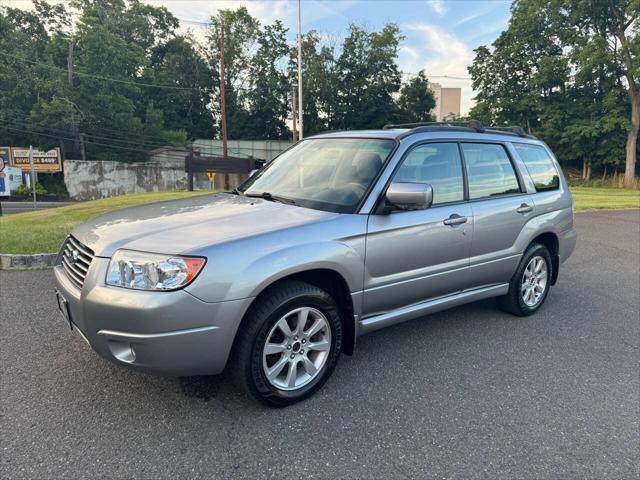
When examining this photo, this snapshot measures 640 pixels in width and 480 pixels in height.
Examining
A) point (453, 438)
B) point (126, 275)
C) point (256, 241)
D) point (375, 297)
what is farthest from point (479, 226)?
point (126, 275)

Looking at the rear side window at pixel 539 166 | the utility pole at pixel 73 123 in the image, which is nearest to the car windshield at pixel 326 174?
the rear side window at pixel 539 166

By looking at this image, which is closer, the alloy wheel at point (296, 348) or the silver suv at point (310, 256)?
the silver suv at point (310, 256)

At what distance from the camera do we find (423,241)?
3467 mm

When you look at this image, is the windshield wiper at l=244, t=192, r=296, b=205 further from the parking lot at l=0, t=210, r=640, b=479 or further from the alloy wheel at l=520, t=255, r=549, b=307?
the alloy wheel at l=520, t=255, r=549, b=307

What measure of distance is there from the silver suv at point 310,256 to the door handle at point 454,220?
0.01 m

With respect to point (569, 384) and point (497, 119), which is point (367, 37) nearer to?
point (497, 119)

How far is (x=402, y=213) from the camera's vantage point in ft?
11.0

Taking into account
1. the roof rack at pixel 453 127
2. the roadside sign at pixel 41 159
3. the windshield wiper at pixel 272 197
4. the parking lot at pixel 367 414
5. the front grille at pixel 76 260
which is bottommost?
the parking lot at pixel 367 414

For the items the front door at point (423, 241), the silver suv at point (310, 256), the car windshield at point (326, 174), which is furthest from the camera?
the car windshield at point (326, 174)

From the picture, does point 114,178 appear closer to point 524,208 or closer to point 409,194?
point 524,208

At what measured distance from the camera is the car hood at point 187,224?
2.63 metres

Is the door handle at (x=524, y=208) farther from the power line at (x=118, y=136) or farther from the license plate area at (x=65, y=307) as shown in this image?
the power line at (x=118, y=136)

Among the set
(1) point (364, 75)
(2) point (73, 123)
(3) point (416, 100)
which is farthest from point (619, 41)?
(2) point (73, 123)

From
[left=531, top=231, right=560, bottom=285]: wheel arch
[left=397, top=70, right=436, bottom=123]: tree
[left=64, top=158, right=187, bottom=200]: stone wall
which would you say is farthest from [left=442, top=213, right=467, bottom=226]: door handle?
[left=397, top=70, right=436, bottom=123]: tree
